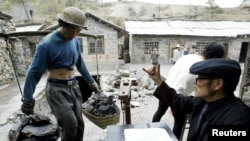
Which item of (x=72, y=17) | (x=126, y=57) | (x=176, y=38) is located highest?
(x=72, y=17)

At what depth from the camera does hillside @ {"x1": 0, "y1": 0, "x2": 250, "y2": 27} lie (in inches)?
918

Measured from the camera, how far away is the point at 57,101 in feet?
8.67

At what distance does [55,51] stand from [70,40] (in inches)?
10.8

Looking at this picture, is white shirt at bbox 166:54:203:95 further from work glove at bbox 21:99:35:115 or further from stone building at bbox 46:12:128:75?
stone building at bbox 46:12:128:75

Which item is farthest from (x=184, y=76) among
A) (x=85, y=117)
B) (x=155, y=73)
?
(x=85, y=117)

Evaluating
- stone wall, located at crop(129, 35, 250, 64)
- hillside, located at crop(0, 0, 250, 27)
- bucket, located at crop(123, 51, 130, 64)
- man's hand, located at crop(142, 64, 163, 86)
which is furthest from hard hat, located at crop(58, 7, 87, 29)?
hillside, located at crop(0, 0, 250, 27)

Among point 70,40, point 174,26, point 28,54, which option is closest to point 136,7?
point 174,26

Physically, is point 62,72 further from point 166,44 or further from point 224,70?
point 166,44

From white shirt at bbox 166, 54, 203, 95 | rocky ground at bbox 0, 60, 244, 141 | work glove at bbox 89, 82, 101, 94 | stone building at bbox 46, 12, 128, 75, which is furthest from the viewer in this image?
stone building at bbox 46, 12, 128, 75

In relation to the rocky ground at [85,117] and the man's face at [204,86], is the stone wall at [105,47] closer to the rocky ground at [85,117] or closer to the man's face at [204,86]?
the rocky ground at [85,117]

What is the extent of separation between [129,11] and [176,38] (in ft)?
69.6

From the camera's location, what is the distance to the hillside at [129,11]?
23.3m

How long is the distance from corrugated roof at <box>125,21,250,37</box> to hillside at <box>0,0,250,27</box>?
467 cm

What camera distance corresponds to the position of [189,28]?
1562cm
